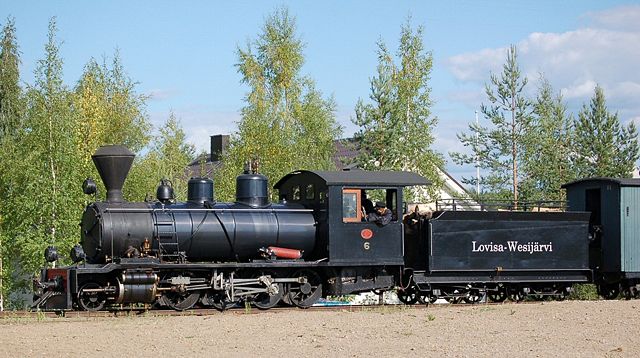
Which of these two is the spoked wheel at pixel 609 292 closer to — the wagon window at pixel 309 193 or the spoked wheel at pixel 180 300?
the wagon window at pixel 309 193

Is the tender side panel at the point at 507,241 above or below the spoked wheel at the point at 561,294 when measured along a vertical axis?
above

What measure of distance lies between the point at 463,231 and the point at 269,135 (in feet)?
48.6

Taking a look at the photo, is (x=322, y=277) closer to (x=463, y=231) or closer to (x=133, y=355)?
(x=463, y=231)

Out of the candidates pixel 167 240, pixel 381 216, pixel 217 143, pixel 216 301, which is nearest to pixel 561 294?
pixel 381 216

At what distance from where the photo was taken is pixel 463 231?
22.1 metres

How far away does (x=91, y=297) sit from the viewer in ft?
62.7

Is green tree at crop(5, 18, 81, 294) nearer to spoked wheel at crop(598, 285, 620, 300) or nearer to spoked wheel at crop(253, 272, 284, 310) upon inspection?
spoked wheel at crop(253, 272, 284, 310)

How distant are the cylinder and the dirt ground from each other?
2.84 m

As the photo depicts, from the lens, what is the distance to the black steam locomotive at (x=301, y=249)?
19.2 meters

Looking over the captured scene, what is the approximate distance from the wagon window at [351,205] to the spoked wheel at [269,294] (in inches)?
79.1

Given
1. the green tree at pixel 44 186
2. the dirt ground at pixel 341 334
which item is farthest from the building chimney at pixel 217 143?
the dirt ground at pixel 341 334

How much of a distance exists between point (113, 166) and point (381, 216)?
5884 mm

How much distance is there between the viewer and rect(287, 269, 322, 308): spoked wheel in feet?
67.4

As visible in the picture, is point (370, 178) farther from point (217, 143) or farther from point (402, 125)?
point (217, 143)
